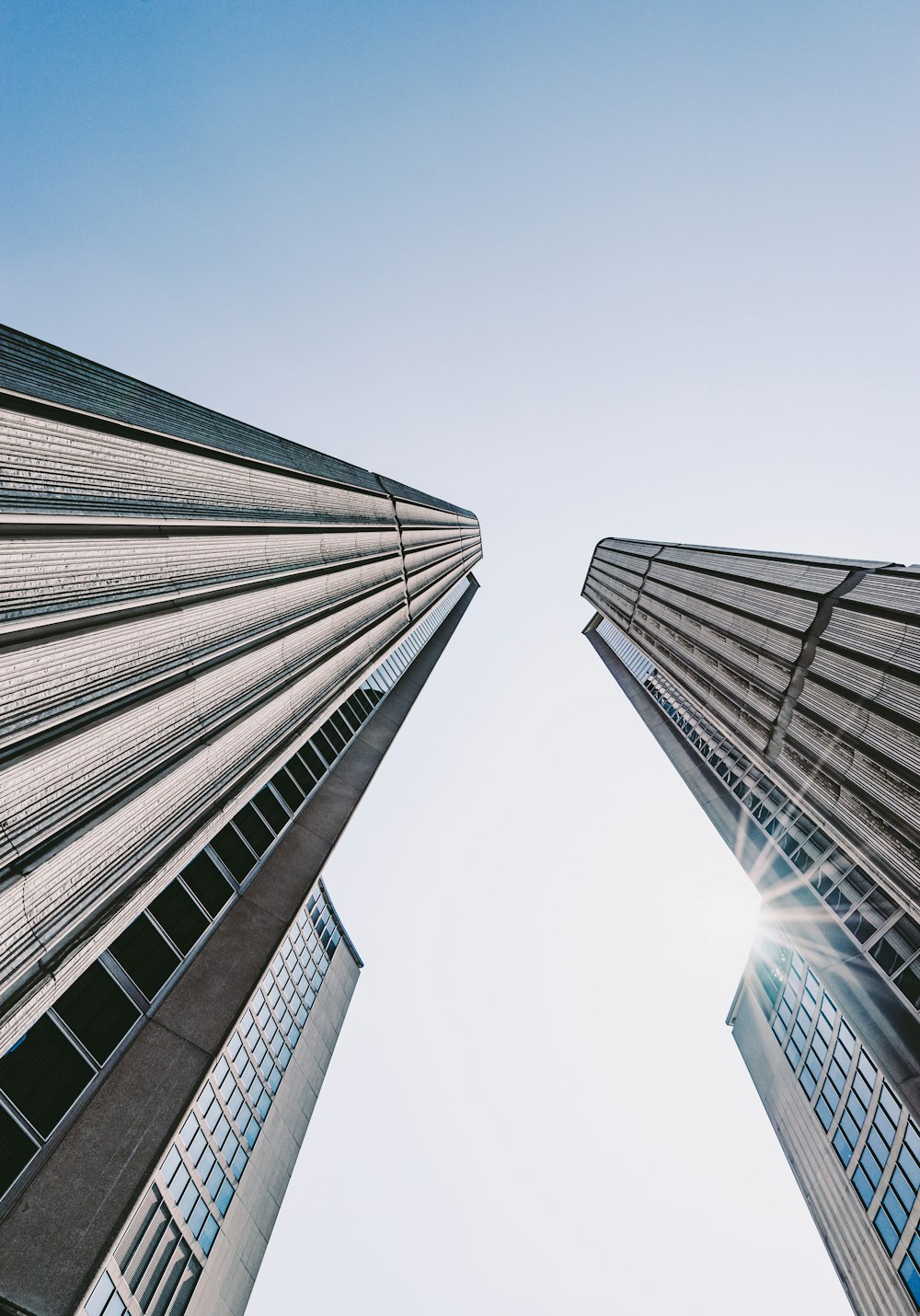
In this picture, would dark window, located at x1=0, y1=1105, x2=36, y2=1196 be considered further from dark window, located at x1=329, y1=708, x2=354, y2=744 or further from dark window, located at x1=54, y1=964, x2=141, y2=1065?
dark window, located at x1=329, y1=708, x2=354, y2=744

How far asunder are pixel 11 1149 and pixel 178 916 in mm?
7656

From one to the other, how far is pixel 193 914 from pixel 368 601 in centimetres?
2758

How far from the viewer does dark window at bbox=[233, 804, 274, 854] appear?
26.5 metres

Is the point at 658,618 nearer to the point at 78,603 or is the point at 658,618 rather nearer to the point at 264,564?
the point at 264,564

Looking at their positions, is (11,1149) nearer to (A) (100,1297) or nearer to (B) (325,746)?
(A) (100,1297)

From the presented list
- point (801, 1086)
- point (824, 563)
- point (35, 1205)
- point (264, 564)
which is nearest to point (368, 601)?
point (264, 564)

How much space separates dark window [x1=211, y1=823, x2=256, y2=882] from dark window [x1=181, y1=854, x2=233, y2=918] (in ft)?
2.03

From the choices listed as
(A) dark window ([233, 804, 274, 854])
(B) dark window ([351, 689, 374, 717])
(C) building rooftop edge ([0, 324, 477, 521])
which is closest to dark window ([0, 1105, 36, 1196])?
(A) dark window ([233, 804, 274, 854])

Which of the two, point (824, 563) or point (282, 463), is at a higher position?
point (282, 463)

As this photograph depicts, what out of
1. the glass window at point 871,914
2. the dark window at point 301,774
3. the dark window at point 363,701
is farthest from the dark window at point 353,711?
the glass window at point 871,914

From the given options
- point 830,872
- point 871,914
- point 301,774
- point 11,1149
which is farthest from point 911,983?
point 11,1149

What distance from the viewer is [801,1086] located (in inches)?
1507

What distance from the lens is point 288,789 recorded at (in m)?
32.5

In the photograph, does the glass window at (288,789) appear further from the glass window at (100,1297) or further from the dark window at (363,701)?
the glass window at (100,1297)
